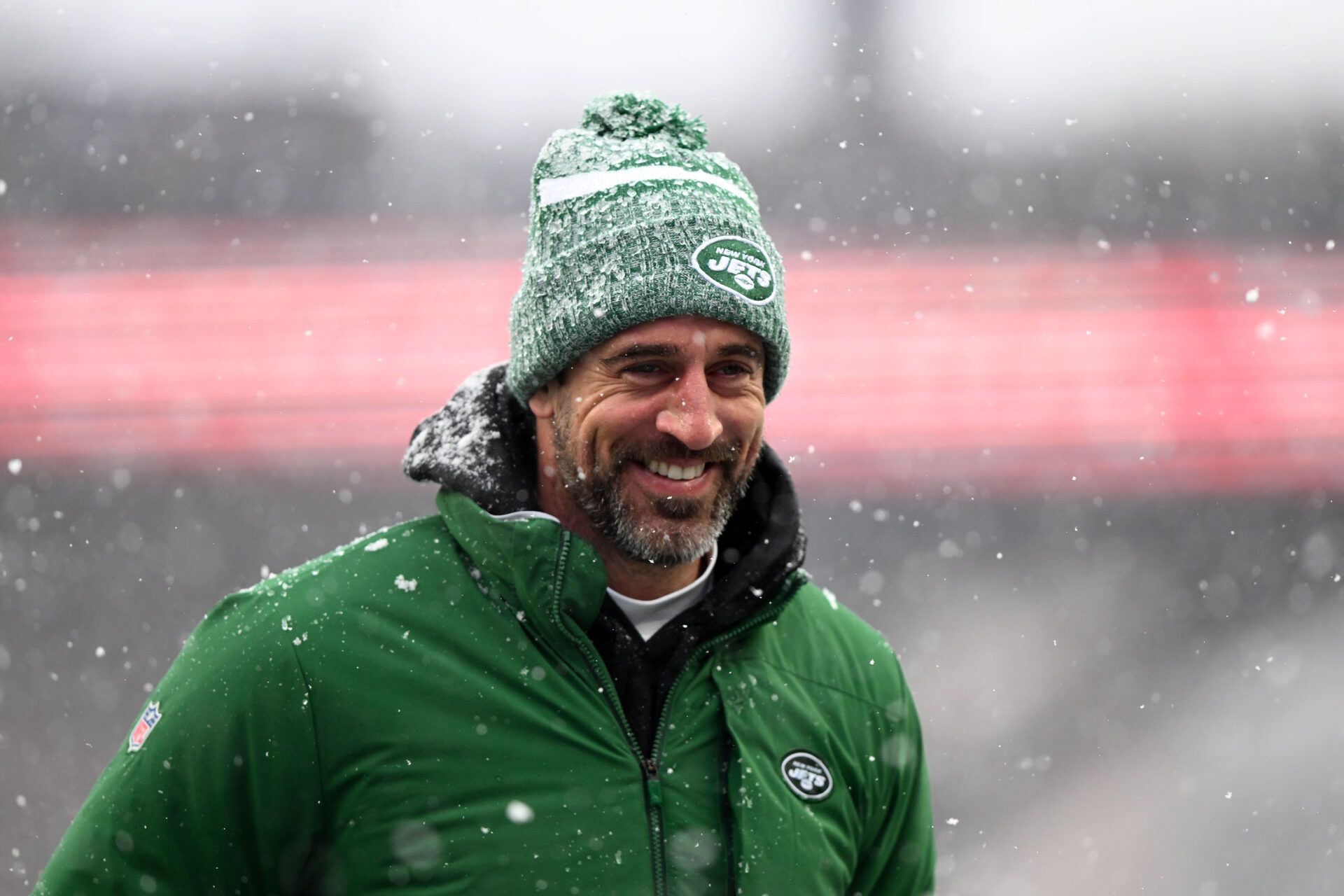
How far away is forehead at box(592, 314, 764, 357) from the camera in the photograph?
2.10 metres

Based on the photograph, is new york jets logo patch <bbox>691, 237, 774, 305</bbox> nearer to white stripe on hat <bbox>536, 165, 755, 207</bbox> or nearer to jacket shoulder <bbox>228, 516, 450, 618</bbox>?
white stripe on hat <bbox>536, 165, 755, 207</bbox>

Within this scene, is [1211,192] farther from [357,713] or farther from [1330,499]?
[357,713]

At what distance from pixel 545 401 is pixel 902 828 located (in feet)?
3.12

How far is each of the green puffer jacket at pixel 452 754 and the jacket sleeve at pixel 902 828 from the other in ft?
0.39

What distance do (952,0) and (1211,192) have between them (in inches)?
62.0

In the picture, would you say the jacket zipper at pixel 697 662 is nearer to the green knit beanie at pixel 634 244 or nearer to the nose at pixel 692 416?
the nose at pixel 692 416

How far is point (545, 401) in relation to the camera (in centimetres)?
223

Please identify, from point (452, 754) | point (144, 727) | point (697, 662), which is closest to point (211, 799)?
point (144, 727)

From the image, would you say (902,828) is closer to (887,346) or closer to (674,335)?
(674,335)

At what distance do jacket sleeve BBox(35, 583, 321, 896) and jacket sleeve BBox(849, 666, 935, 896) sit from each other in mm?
929

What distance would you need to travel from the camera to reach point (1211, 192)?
20.7 feet

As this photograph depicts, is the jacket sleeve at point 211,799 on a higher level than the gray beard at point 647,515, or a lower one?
lower

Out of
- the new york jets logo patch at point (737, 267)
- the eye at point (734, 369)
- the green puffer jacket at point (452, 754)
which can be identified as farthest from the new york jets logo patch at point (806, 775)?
the new york jets logo patch at point (737, 267)

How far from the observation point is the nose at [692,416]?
203 centimetres
